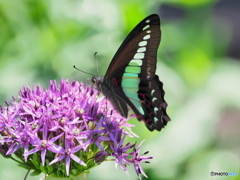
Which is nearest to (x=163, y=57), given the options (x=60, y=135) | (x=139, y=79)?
(x=139, y=79)

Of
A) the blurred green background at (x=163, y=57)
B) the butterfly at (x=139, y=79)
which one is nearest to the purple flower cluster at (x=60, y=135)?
the butterfly at (x=139, y=79)

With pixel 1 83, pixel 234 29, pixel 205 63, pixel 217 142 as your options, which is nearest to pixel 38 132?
pixel 1 83

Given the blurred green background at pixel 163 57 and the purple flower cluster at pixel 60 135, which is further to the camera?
the blurred green background at pixel 163 57

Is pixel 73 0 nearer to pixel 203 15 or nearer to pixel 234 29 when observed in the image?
pixel 203 15

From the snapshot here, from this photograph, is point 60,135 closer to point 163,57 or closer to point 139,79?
point 139,79

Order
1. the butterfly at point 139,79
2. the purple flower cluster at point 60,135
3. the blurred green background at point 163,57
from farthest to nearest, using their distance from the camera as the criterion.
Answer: the blurred green background at point 163,57 < the butterfly at point 139,79 < the purple flower cluster at point 60,135

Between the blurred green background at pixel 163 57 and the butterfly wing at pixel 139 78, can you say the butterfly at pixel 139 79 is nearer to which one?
the butterfly wing at pixel 139 78
